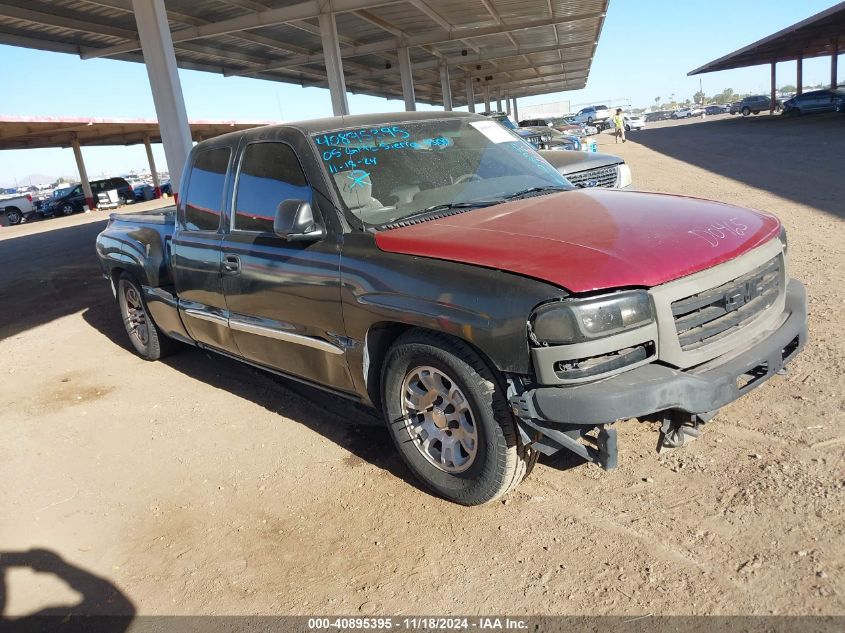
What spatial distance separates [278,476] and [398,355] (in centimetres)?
120

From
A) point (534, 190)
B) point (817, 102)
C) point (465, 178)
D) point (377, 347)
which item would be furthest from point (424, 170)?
point (817, 102)

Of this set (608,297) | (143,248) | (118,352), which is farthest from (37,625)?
(118,352)

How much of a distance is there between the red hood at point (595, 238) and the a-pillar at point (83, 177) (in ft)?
130

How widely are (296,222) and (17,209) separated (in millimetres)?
40300

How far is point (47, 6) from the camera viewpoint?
14562 millimetres

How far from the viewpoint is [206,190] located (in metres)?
4.66

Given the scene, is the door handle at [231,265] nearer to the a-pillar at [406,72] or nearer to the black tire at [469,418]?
the black tire at [469,418]

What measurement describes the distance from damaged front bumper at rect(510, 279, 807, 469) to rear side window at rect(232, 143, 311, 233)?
5.96ft

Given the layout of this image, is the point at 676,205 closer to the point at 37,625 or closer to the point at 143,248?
the point at 37,625

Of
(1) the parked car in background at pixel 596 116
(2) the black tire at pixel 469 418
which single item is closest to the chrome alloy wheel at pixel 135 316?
(2) the black tire at pixel 469 418

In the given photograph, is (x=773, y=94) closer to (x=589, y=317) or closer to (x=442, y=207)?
(x=442, y=207)

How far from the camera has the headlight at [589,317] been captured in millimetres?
2568

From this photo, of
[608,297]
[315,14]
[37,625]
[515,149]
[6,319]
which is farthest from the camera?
[315,14]

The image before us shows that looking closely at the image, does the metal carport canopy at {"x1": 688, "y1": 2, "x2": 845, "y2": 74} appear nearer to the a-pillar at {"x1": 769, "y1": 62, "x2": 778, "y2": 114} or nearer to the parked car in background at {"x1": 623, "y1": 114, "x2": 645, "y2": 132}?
the a-pillar at {"x1": 769, "y1": 62, "x2": 778, "y2": 114}
